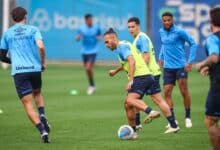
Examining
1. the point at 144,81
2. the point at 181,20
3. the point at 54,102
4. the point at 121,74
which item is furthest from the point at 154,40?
the point at 144,81

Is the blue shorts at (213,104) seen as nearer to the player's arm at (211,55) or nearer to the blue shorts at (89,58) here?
the player's arm at (211,55)

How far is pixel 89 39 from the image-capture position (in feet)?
91.3

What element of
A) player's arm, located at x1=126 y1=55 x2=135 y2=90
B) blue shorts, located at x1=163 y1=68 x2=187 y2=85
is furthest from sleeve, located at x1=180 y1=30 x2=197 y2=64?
player's arm, located at x1=126 y1=55 x2=135 y2=90

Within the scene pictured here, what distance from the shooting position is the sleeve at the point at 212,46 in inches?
445

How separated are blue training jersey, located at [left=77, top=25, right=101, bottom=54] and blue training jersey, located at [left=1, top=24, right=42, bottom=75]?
12.7 m

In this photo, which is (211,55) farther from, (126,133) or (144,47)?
(144,47)

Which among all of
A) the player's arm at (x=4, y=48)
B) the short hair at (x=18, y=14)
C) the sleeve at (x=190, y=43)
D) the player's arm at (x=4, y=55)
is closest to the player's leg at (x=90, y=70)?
the sleeve at (x=190, y=43)

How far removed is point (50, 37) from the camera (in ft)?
123

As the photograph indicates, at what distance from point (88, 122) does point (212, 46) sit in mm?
6874

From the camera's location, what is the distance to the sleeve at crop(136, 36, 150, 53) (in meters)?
15.7

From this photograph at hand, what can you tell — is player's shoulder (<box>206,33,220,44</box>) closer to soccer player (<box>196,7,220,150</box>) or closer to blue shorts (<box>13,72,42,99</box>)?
soccer player (<box>196,7,220,150</box>)

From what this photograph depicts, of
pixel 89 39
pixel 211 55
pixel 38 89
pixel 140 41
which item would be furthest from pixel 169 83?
pixel 89 39

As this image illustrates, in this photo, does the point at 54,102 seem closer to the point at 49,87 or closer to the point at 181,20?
the point at 49,87

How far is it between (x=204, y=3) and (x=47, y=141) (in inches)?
879
